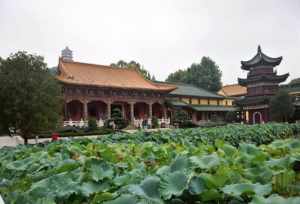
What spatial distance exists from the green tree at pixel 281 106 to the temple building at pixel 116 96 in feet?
28.6

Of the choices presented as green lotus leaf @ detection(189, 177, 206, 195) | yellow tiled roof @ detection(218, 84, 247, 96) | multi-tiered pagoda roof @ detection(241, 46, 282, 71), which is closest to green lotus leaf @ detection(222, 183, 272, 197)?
green lotus leaf @ detection(189, 177, 206, 195)

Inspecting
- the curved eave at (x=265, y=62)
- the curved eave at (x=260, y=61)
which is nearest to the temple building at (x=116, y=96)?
the curved eave at (x=260, y=61)

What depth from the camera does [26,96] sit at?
10.1m

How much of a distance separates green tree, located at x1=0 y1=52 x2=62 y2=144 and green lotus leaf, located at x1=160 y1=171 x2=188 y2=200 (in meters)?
9.21

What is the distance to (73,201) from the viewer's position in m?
1.84

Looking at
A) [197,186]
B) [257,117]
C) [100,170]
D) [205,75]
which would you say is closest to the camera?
[197,186]

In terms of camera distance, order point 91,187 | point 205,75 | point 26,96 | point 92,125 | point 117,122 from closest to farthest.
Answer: point 91,187 → point 26,96 → point 92,125 → point 117,122 → point 205,75

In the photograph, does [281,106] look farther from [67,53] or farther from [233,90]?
[67,53]

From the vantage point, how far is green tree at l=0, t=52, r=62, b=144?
33.0 ft

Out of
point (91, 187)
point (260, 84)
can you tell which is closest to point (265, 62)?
point (260, 84)

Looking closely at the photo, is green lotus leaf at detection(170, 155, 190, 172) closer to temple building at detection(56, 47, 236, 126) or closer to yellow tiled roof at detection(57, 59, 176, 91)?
temple building at detection(56, 47, 236, 126)

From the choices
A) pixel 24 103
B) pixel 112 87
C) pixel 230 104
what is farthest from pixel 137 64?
pixel 24 103

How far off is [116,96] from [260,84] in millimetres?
15392

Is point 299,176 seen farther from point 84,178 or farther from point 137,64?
point 137,64
